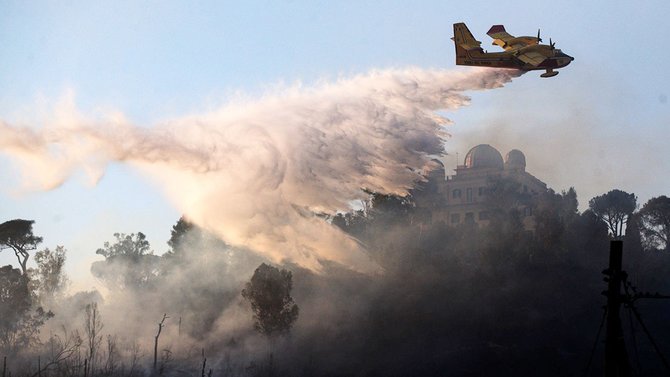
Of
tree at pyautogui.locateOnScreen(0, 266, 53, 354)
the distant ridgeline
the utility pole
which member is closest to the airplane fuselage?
the utility pole

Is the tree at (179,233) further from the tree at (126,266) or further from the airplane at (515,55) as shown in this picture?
the airplane at (515,55)

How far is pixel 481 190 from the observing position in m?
142

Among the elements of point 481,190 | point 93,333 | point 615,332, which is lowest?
point 93,333

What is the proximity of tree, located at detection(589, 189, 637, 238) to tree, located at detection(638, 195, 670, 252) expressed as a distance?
7.24 feet

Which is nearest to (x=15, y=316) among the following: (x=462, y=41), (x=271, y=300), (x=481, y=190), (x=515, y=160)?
(x=271, y=300)

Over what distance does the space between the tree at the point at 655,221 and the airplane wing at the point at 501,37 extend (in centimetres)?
6919

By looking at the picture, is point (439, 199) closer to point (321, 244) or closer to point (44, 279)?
point (321, 244)

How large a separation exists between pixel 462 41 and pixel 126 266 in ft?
237

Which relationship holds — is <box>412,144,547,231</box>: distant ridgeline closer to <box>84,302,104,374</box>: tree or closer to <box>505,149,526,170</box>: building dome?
<box>505,149,526,170</box>: building dome

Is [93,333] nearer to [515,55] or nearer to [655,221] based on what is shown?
[515,55]

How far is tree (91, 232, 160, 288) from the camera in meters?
122

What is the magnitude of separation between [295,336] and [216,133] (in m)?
28.5

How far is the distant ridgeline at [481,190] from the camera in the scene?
13325 centimetres

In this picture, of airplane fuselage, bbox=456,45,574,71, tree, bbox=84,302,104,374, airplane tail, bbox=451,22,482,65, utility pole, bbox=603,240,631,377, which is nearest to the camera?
utility pole, bbox=603,240,631,377
